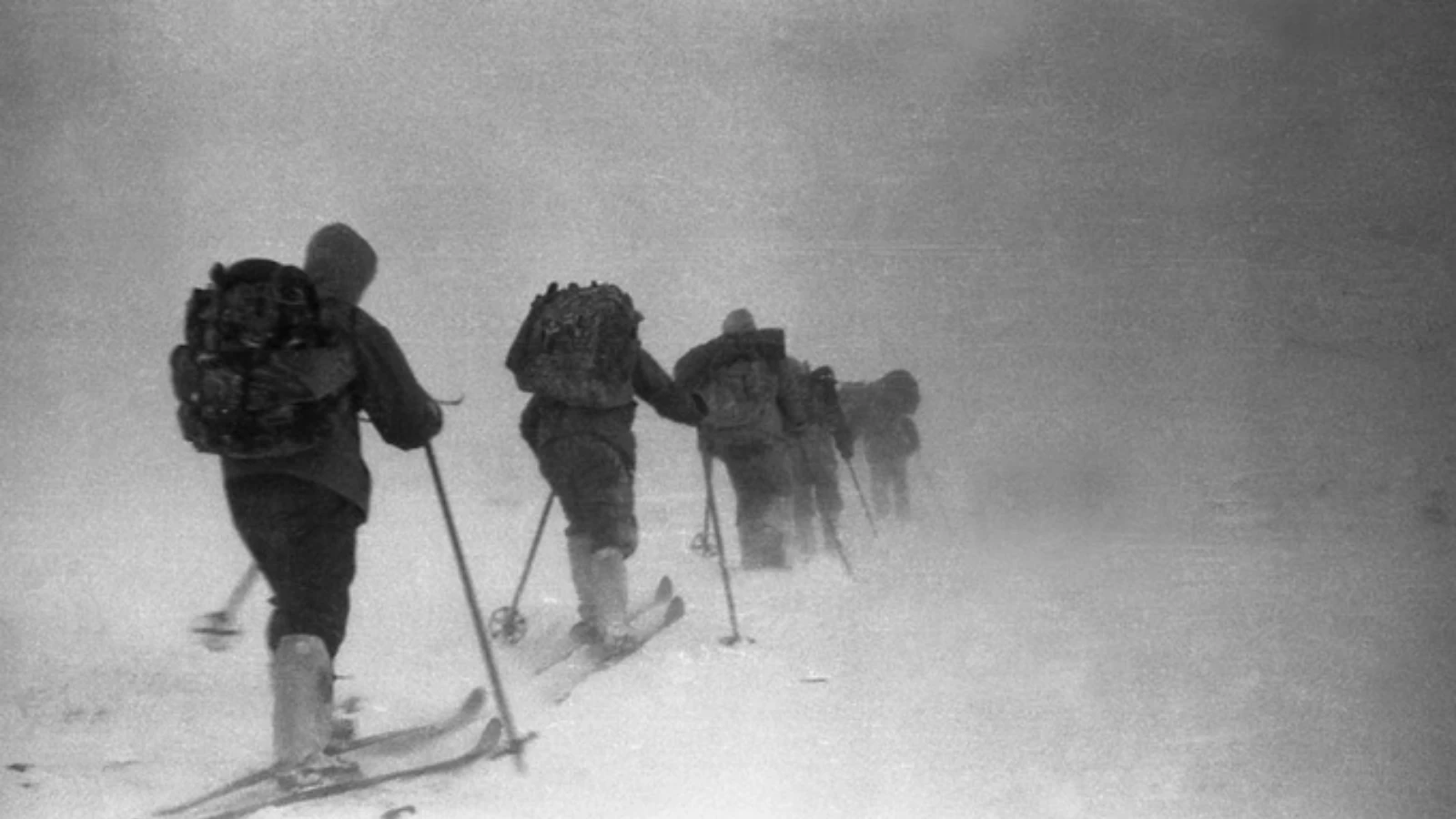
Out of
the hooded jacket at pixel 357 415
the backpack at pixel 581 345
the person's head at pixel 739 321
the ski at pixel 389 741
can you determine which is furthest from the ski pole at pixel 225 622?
the person's head at pixel 739 321

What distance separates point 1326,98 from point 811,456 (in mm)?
4282

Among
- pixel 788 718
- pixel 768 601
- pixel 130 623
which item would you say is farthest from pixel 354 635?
pixel 788 718

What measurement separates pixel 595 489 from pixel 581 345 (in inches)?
16.7

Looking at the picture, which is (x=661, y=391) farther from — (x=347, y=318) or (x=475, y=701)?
(x=347, y=318)

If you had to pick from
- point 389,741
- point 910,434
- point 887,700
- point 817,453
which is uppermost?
point 389,741

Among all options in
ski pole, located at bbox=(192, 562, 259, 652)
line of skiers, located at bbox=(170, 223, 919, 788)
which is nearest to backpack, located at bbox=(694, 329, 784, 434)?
line of skiers, located at bbox=(170, 223, 919, 788)

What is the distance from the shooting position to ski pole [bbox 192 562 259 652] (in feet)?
9.41

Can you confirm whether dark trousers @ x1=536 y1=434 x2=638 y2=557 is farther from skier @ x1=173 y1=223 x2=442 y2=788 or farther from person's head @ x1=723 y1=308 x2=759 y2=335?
person's head @ x1=723 y1=308 x2=759 y2=335

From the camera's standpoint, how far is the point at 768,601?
3.98m

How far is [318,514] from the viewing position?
7.06 feet

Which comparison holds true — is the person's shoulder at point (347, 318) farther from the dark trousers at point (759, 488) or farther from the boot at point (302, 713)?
the dark trousers at point (759, 488)

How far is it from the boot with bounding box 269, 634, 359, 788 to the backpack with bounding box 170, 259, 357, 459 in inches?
14.0

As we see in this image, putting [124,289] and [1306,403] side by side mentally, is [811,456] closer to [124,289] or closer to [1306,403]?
[1306,403]

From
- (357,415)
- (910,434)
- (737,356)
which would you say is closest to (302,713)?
(357,415)
